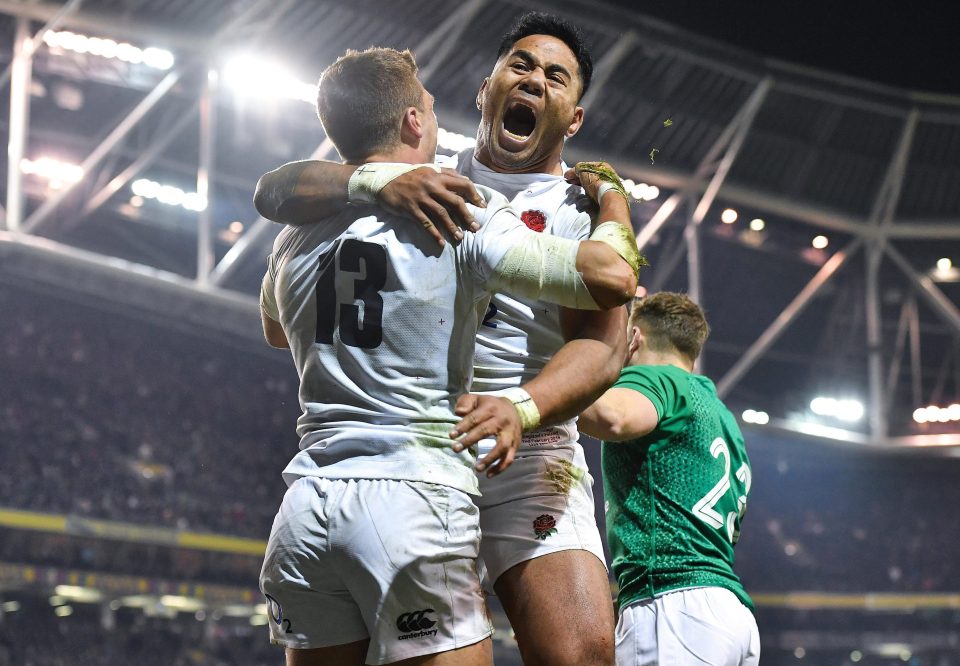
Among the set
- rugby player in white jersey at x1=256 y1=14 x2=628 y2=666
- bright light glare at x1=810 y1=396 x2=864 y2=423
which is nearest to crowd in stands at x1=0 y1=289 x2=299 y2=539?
bright light glare at x1=810 y1=396 x2=864 y2=423

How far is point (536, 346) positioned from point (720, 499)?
1.02 metres

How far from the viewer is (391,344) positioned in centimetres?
248

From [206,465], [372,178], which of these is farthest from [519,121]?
[206,465]

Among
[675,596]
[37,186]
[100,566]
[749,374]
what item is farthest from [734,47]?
[675,596]

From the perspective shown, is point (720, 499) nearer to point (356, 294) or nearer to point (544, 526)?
point (544, 526)

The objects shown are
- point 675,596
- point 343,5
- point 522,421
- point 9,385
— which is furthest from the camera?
point 9,385

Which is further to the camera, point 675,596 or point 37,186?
point 37,186

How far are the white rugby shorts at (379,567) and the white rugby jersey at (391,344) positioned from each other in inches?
2.3

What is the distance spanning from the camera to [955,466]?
88.7 feet

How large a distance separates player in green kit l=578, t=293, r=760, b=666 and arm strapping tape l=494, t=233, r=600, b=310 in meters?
0.86

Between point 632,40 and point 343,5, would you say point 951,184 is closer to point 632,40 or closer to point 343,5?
point 632,40

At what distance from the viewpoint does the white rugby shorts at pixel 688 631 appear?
11.4 ft

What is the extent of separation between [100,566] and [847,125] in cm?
1576

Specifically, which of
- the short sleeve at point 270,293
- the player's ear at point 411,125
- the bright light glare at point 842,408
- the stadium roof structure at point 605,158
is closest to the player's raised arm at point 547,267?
the player's ear at point 411,125
